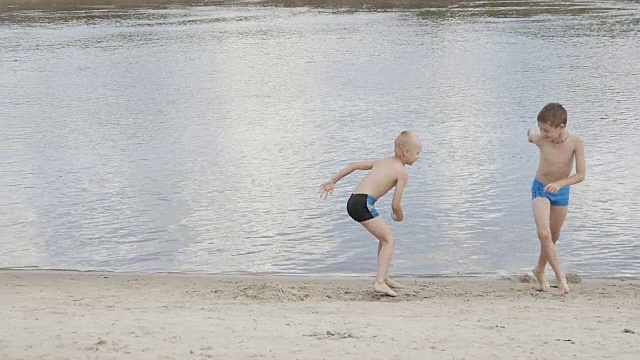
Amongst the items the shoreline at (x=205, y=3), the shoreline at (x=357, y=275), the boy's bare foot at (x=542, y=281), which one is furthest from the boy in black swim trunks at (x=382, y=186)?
the shoreline at (x=205, y=3)

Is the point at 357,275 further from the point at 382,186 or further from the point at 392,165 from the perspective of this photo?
the point at 392,165

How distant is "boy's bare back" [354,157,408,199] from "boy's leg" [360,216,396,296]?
17 cm

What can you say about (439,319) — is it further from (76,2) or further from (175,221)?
(76,2)

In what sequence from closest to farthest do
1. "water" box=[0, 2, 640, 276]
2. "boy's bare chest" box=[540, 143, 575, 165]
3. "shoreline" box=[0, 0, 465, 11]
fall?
"boy's bare chest" box=[540, 143, 575, 165], "water" box=[0, 2, 640, 276], "shoreline" box=[0, 0, 465, 11]

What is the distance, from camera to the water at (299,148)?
8.41 metres

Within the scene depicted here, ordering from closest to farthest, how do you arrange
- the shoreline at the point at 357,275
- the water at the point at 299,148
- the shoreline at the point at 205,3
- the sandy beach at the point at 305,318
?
the sandy beach at the point at 305,318 < the shoreline at the point at 357,275 < the water at the point at 299,148 < the shoreline at the point at 205,3

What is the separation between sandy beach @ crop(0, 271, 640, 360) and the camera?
5.09m

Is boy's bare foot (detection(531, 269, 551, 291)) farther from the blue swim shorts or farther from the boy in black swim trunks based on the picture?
the boy in black swim trunks

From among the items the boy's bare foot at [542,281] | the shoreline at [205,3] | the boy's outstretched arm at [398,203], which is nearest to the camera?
the boy's outstretched arm at [398,203]

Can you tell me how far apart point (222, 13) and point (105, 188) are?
29956 millimetres

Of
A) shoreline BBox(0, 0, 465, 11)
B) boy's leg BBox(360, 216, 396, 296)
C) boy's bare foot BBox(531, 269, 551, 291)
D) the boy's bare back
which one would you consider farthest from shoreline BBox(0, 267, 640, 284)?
shoreline BBox(0, 0, 465, 11)

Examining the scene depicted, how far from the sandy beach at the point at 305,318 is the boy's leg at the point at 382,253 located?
8cm

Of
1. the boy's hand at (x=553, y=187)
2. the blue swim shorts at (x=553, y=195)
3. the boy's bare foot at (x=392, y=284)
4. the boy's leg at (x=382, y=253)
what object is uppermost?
the boy's hand at (x=553, y=187)

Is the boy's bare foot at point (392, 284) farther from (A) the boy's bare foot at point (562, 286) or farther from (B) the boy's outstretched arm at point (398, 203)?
(A) the boy's bare foot at point (562, 286)
